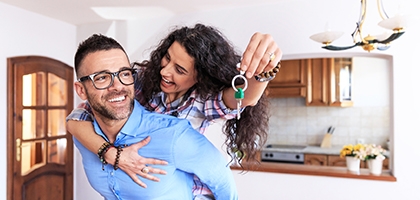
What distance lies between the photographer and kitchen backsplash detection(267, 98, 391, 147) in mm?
5062

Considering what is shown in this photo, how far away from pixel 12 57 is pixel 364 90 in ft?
15.1

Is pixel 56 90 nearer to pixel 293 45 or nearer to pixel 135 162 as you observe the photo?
pixel 293 45

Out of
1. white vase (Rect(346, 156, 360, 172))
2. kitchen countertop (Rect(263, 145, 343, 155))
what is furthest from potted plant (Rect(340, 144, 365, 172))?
kitchen countertop (Rect(263, 145, 343, 155))

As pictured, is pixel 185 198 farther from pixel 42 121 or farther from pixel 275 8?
pixel 42 121

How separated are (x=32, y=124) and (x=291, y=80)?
136 inches

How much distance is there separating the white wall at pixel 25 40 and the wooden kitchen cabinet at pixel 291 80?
2.85m

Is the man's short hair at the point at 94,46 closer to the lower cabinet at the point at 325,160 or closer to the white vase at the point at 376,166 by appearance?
the white vase at the point at 376,166

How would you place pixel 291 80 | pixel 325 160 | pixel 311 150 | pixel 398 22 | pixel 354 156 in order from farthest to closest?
pixel 291 80, pixel 311 150, pixel 325 160, pixel 354 156, pixel 398 22

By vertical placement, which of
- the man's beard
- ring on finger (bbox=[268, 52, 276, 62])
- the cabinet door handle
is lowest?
the cabinet door handle

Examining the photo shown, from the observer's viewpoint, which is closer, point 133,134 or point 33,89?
point 133,134

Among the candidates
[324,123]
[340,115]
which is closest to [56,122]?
[324,123]

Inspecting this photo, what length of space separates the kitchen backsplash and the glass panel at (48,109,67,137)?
2.74 metres

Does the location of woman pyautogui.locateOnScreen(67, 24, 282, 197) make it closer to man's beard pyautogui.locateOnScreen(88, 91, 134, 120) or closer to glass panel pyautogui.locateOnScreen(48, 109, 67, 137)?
man's beard pyautogui.locateOnScreen(88, 91, 134, 120)

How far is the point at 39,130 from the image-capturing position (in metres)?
3.66
